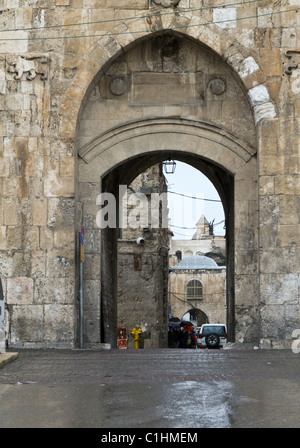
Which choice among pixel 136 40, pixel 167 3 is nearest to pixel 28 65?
pixel 136 40

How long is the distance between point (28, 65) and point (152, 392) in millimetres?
8129

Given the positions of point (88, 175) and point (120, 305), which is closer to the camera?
point (88, 175)

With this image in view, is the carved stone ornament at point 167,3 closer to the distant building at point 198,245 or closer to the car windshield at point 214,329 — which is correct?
the car windshield at point 214,329

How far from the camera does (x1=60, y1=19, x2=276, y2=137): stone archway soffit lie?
13695 millimetres

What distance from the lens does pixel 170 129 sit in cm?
1418

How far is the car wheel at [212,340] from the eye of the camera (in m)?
26.7

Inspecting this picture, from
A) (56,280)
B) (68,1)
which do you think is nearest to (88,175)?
(56,280)

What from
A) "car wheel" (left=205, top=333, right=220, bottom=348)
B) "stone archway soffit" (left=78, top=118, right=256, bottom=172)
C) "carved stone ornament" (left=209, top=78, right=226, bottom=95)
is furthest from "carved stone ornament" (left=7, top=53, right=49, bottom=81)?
"car wheel" (left=205, top=333, right=220, bottom=348)

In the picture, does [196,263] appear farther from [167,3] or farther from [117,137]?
[167,3]

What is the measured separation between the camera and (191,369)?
922cm

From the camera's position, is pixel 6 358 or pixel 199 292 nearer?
pixel 6 358

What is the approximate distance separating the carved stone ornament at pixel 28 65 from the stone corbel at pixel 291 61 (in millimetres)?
4078

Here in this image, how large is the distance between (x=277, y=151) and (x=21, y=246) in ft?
15.0

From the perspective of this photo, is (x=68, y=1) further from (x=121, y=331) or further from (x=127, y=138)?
(x=121, y=331)
